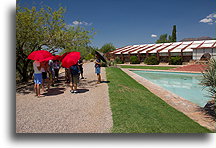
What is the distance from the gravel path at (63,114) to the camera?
3.07 metres

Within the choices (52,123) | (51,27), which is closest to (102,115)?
(52,123)

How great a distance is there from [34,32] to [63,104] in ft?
10.6

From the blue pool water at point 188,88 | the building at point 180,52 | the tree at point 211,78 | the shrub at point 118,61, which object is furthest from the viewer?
the shrub at point 118,61

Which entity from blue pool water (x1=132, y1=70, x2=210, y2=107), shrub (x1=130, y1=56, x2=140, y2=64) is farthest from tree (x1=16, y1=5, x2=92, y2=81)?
shrub (x1=130, y1=56, x2=140, y2=64)

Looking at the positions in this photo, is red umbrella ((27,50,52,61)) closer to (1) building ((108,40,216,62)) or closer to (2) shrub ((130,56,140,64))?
(1) building ((108,40,216,62))

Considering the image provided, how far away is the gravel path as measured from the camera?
307 centimetres

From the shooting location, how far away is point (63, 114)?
3746 mm

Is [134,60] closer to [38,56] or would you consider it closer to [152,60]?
[152,60]

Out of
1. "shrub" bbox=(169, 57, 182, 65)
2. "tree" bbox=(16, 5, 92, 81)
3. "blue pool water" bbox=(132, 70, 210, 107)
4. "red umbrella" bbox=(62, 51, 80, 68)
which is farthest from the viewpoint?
"shrub" bbox=(169, 57, 182, 65)

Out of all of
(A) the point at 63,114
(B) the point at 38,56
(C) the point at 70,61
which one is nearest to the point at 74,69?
(C) the point at 70,61

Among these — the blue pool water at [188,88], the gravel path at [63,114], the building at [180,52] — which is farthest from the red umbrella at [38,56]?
the building at [180,52]

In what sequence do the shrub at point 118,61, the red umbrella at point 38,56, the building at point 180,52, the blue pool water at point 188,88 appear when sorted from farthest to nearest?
the shrub at point 118,61 → the building at point 180,52 → the blue pool water at point 188,88 → the red umbrella at point 38,56

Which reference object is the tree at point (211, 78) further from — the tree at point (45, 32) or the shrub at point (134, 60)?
the shrub at point (134, 60)

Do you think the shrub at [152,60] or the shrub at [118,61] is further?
the shrub at [118,61]
